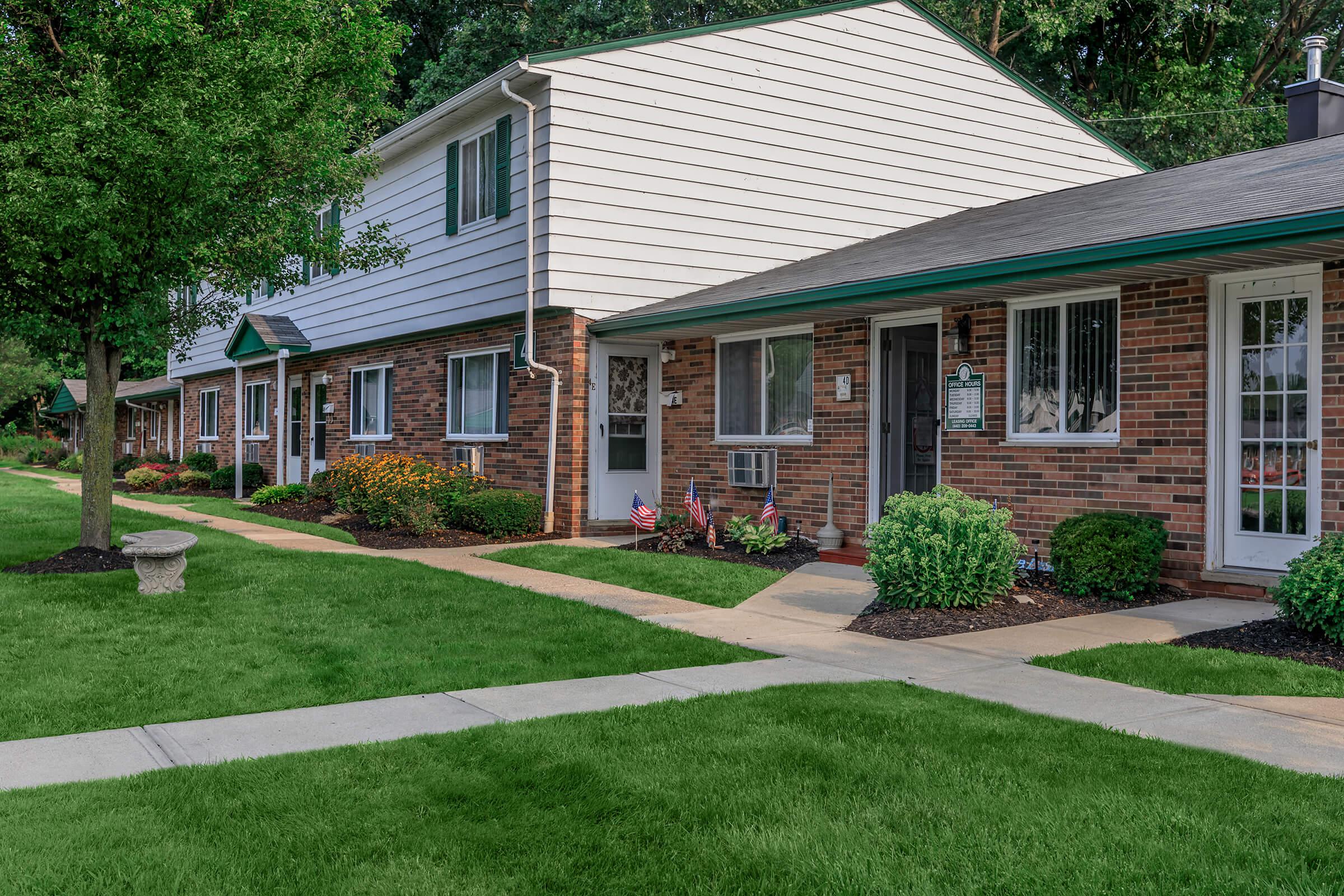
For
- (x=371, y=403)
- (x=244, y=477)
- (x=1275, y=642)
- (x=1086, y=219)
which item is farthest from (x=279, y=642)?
(x=244, y=477)

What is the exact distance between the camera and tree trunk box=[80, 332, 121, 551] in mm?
10602

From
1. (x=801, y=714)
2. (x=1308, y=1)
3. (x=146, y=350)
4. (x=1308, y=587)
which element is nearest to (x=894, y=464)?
(x=1308, y=587)

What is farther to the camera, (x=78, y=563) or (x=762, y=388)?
(x=762, y=388)

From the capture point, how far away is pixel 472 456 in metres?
16.0

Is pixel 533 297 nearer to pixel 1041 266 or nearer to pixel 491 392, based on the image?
pixel 491 392

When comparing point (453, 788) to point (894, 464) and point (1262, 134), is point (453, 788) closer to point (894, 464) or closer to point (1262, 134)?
point (894, 464)

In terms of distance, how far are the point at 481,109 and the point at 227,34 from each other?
4925 mm

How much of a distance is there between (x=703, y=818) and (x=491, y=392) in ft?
40.7

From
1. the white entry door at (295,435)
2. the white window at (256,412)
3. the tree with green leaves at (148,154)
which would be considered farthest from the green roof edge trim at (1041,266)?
the white window at (256,412)

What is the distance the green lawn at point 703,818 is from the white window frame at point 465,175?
1134 centimetres

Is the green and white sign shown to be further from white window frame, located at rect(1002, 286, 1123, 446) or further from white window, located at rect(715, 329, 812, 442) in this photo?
white window, located at rect(715, 329, 812, 442)

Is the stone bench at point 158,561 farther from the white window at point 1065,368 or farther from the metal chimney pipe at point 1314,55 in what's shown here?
the metal chimney pipe at point 1314,55

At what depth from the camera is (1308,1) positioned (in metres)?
24.3

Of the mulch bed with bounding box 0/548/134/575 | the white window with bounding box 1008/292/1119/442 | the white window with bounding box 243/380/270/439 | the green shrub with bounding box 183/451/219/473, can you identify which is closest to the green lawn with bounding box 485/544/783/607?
the white window with bounding box 1008/292/1119/442
